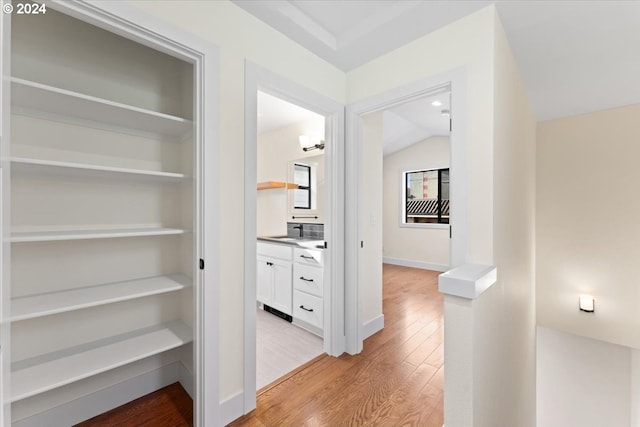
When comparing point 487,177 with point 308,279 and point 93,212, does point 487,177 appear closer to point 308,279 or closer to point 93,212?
point 308,279

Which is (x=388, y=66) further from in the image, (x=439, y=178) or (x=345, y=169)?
(x=439, y=178)

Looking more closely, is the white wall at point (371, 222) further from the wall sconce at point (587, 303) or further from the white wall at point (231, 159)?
the wall sconce at point (587, 303)

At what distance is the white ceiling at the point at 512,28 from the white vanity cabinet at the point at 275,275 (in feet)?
6.15

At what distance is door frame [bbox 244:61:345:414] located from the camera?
1.65 metres

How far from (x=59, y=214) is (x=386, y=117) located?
3848 mm

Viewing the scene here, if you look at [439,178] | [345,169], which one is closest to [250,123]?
[345,169]

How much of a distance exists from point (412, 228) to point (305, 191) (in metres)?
3.18

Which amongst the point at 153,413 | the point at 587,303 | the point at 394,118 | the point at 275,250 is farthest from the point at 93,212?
the point at 587,303

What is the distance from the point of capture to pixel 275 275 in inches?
119

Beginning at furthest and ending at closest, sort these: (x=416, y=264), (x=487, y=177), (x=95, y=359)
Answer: (x=416, y=264)
(x=487, y=177)
(x=95, y=359)

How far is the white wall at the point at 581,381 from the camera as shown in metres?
3.53

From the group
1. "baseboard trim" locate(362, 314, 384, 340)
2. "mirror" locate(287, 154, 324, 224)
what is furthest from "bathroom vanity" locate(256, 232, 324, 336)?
"mirror" locate(287, 154, 324, 224)

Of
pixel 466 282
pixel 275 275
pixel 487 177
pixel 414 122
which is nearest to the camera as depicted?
pixel 466 282

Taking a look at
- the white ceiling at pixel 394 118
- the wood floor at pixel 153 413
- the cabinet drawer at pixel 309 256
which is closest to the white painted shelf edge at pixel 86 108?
the white ceiling at pixel 394 118
